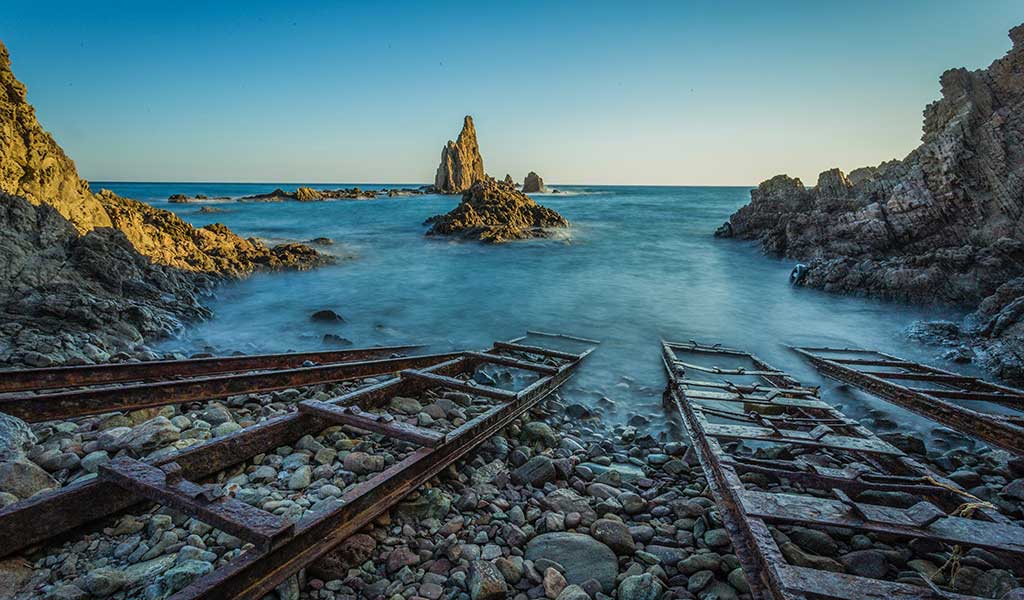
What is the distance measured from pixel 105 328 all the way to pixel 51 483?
16.8 feet

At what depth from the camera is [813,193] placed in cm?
2488

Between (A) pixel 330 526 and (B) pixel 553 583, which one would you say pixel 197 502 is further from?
(B) pixel 553 583

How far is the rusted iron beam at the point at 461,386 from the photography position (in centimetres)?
465

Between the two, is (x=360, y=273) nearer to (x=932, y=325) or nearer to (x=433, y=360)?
(x=433, y=360)

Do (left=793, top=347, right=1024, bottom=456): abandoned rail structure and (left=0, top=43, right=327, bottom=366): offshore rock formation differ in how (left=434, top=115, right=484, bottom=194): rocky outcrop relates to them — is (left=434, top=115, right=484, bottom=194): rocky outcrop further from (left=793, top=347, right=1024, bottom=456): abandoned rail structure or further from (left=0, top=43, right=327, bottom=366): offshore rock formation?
(left=793, top=347, right=1024, bottom=456): abandoned rail structure

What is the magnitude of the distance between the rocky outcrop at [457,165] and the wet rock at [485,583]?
104180 millimetres

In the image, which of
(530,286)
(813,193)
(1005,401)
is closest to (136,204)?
(530,286)

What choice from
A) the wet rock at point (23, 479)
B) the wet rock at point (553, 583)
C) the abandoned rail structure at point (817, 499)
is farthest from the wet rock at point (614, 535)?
the wet rock at point (23, 479)

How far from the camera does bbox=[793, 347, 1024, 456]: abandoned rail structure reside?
423 centimetres

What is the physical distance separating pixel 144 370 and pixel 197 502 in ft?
11.9

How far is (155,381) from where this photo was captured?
4926 mm

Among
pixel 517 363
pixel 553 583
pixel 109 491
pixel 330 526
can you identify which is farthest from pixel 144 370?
pixel 553 583

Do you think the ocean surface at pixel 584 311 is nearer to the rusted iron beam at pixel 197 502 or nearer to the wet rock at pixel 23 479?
the rusted iron beam at pixel 197 502

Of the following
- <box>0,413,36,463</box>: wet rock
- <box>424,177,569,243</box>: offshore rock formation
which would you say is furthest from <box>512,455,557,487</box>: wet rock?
<box>424,177,569,243</box>: offshore rock formation
